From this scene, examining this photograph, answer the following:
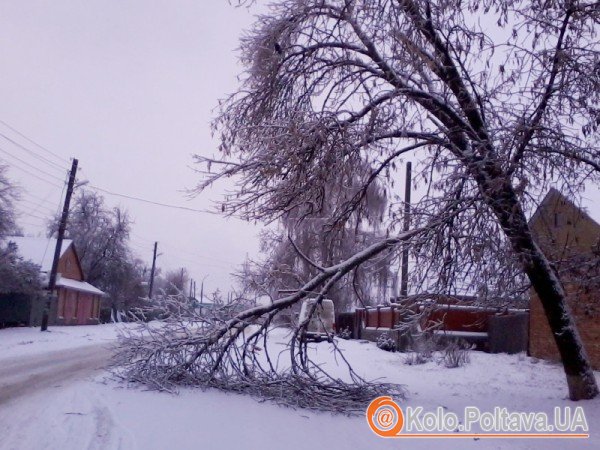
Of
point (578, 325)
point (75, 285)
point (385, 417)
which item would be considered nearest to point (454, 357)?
point (578, 325)

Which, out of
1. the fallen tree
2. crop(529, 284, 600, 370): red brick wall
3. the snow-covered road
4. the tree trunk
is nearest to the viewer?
the tree trunk

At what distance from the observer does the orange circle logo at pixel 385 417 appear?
7.80 m

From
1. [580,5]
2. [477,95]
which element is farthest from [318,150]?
[580,5]

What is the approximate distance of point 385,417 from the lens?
841 centimetres

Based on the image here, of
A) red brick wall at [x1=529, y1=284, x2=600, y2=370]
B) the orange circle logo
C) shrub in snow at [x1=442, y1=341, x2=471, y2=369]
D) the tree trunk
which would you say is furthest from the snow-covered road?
shrub in snow at [x1=442, y1=341, x2=471, y2=369]

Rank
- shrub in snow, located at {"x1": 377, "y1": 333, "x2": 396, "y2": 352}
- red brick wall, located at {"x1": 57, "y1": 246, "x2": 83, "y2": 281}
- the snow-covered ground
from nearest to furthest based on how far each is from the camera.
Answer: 1. the snow-covered ground
2. shrub in snow, located at {"x1": 377, "y1": 333, "x2": 396, "y2": 352}
3. red brick wall, located at {"x1": 57, "y1": 246, "x2": 83, "y2": 281}

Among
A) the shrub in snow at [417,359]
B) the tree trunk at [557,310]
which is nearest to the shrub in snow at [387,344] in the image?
the shrub in snow at [417,359]

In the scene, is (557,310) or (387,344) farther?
(387,344)

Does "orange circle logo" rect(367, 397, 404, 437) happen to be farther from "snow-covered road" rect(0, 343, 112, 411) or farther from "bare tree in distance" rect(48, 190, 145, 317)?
"bare tree in distance" rect(48, 190, 145, 317)

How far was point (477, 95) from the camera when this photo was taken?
31.2ft

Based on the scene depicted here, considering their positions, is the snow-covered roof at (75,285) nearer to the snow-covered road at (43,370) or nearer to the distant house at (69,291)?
the distant house at (69,291)

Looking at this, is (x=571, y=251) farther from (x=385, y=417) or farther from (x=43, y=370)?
(x=43, y=370)

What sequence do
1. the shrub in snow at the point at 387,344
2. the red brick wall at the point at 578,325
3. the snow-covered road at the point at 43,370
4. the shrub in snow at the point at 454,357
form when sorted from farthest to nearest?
the shrub in snow at the point at 387,344 < the shrub in snow at the point at 454,357 < the red brick wall at the point at 578,325 < the snow-covered road at the point at 43,370

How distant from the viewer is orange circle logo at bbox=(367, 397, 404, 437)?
7.80 metres
